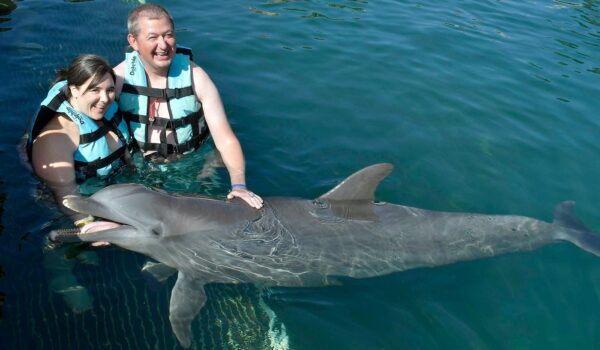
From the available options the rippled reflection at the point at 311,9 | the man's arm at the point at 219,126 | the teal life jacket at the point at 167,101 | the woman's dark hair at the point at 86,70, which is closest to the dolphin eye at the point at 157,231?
the man's arm at the point at 219,126

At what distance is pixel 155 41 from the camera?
577 centimetres

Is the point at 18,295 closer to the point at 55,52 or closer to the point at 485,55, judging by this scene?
the point at 55,52

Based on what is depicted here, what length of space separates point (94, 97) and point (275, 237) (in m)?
2.30

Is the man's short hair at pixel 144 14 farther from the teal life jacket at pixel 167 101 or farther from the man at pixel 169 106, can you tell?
the teal life jacket at pixel 167 101

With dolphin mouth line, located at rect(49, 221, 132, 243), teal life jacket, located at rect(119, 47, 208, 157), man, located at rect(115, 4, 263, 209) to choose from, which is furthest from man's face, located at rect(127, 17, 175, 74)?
dolphin mouth line, located at rect(49, 221, 132, 243)

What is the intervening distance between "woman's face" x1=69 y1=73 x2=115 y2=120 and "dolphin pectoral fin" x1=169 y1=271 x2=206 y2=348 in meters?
1.92

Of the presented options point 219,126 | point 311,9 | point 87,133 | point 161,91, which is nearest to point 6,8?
point 311,9

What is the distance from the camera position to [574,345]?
520cm

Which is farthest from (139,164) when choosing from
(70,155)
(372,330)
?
(372,330)

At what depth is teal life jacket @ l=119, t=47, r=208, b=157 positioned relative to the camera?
20.7 ft

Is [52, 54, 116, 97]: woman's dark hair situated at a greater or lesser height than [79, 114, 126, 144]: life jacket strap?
greater

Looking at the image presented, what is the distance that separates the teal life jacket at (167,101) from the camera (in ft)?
20.7

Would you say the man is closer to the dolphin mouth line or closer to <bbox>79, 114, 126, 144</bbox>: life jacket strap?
<bbox>79, 114, 126, 144</bbox>: life jacket strap

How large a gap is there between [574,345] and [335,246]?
8.31 feet
